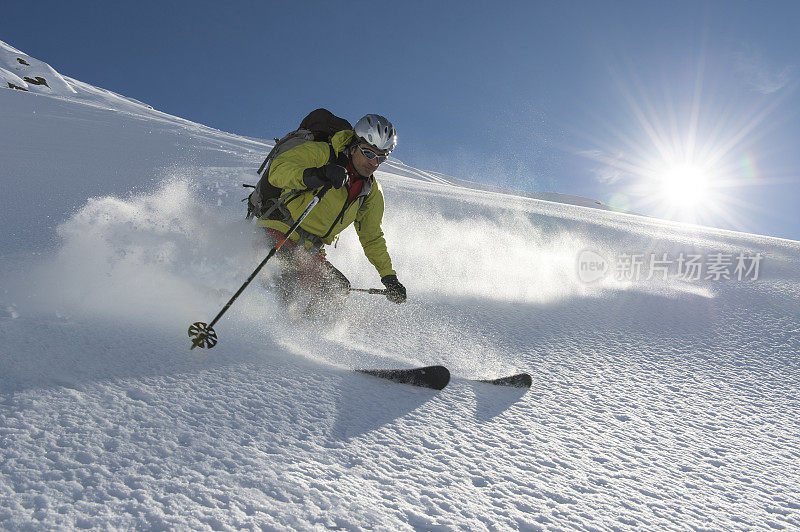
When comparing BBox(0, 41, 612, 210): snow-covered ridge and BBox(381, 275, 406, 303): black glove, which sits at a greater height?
BBox(0, 41, 612, 210): snow-covered ridge

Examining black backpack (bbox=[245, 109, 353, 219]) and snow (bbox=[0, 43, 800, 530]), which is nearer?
snow (bbox=[0, 43, 800, 530])

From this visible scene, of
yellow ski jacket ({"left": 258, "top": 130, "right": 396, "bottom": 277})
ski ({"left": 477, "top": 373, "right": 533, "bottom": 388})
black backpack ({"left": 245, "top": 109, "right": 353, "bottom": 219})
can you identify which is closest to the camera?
ski ({"left": 477, "top": 373, "right": 533, "bottom": 388})

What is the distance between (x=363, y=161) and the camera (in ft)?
13.2

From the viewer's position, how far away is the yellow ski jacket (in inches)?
149

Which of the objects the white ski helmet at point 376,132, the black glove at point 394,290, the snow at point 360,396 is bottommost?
the snow at point 360,396

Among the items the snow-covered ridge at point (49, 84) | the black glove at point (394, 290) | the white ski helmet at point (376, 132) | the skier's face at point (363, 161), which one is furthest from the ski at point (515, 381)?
the snow-covered ridge at point (49, 84)

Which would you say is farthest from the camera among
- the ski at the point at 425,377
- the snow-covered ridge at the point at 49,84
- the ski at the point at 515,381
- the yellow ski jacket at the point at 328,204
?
the snow-covered ridge at the point at 49,84

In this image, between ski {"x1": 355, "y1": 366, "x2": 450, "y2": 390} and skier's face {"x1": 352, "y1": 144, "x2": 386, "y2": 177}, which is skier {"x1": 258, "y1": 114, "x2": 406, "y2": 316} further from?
ski {"x1": 355, "y1": 366, "x2": 450, "y2": 390}

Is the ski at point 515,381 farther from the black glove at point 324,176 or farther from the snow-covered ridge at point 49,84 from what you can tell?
the snow-covered ridge at point 49,84

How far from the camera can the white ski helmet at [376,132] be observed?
3924 millimetres

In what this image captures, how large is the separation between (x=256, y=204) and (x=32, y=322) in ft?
7.45

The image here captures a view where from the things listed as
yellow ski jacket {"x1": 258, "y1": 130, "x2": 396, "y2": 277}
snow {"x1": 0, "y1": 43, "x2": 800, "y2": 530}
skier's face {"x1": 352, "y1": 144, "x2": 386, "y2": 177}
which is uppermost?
skier's face {"x1": 352, "y1": 144, "x2": 386, "y2": 177}

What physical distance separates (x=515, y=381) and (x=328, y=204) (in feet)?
7.95

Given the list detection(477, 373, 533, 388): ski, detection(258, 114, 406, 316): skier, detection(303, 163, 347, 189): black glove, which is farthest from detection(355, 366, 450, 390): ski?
detection(303, 163, 347, 189): black glove
